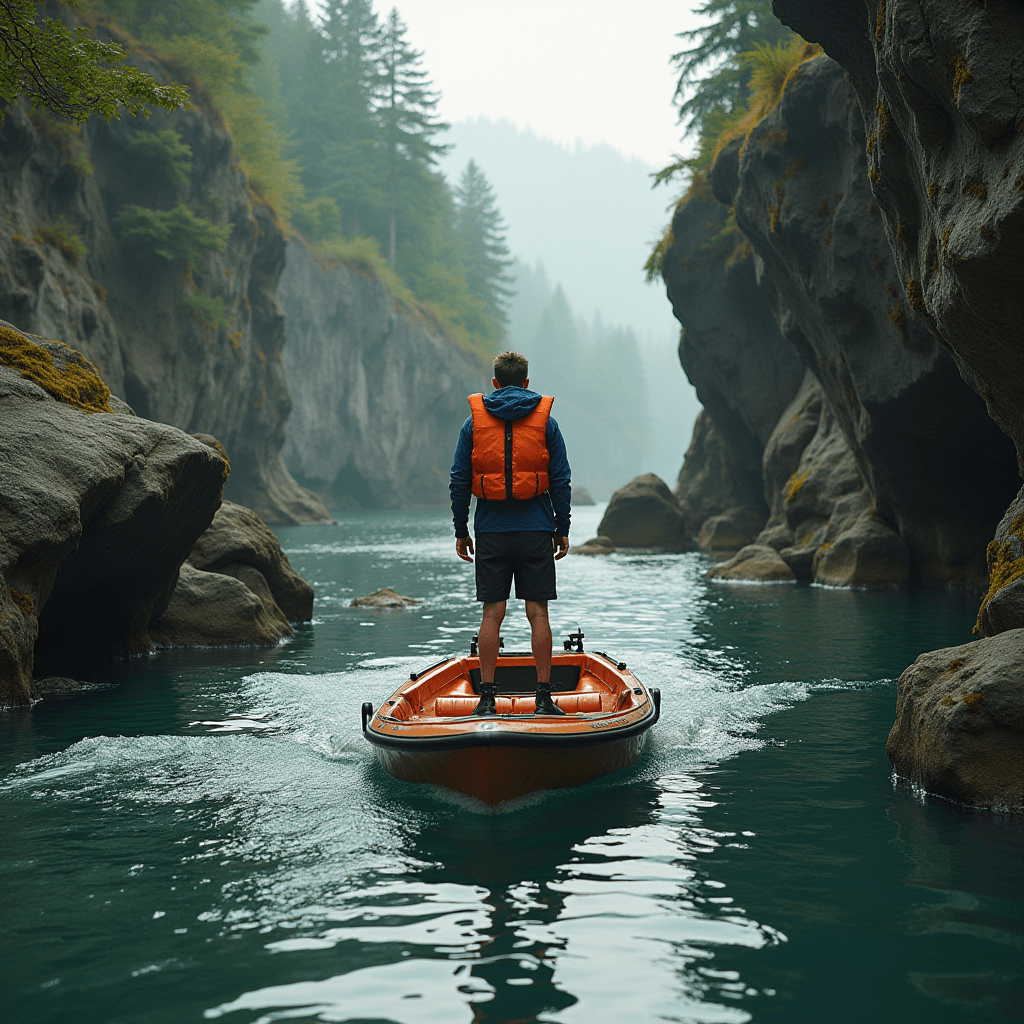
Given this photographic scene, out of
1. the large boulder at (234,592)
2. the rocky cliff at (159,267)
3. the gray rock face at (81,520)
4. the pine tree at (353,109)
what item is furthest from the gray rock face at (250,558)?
the pine tree at (353,109)

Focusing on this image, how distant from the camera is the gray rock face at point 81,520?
8.05m

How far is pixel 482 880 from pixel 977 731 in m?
3.06

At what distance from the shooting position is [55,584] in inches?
368

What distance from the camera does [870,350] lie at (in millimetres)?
16469

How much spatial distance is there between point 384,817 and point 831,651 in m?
7.71

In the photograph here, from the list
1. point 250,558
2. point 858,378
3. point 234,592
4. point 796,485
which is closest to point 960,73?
point 234,592

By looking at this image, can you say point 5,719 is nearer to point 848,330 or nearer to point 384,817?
point 384,817

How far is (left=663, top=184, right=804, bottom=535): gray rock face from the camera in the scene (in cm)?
2891

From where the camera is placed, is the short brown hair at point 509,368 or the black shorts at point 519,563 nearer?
the black shorts at point 519,563

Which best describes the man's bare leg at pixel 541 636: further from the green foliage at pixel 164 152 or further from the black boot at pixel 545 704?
the green foliage at pixel 164 152

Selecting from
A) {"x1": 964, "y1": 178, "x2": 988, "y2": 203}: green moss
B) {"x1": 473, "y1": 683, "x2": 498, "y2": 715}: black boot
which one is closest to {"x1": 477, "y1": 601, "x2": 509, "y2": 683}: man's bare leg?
{"x1": 473, "y1": 683, "x2": 498, "y2": 715}: black boot

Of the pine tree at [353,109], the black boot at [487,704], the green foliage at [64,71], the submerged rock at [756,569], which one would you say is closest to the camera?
the black boot at [487,704]

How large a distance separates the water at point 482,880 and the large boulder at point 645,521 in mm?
23521

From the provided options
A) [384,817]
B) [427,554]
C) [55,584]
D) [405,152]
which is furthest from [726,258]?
[405,152]
